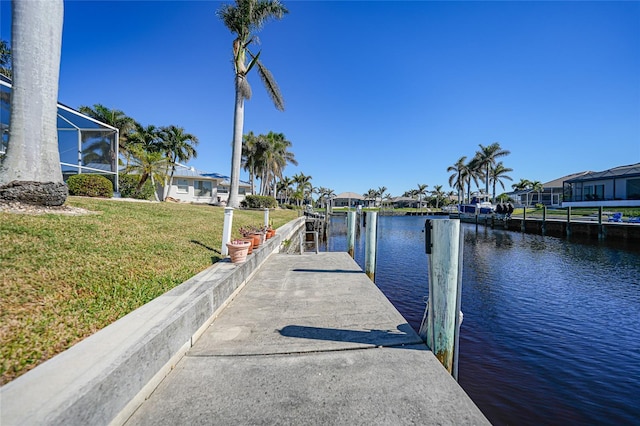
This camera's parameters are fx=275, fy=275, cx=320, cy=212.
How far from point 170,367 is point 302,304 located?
7.34 feet

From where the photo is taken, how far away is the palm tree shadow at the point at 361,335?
10.9 ft

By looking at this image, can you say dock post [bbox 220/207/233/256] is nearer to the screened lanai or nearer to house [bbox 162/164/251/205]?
the screened lanai

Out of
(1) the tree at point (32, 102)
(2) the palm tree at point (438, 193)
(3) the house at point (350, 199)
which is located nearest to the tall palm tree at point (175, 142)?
(1) the tree at point (32, 102)

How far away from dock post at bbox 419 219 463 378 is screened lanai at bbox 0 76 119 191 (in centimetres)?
1729

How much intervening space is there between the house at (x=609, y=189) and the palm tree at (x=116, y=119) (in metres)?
59.4

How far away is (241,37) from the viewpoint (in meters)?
18.0

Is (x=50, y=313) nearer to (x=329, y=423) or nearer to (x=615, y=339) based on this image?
(x=329, y=423)

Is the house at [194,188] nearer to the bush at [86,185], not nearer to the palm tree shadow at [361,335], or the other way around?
the bush at [86,185]

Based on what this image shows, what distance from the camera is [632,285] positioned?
372 inches

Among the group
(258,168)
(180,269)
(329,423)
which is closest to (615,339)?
(329,423)

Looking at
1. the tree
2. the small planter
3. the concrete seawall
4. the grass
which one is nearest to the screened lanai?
the tree

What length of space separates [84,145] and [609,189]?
187ft

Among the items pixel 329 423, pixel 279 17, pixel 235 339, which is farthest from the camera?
pixel 279 17

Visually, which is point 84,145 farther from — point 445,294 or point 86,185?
point 445,294
